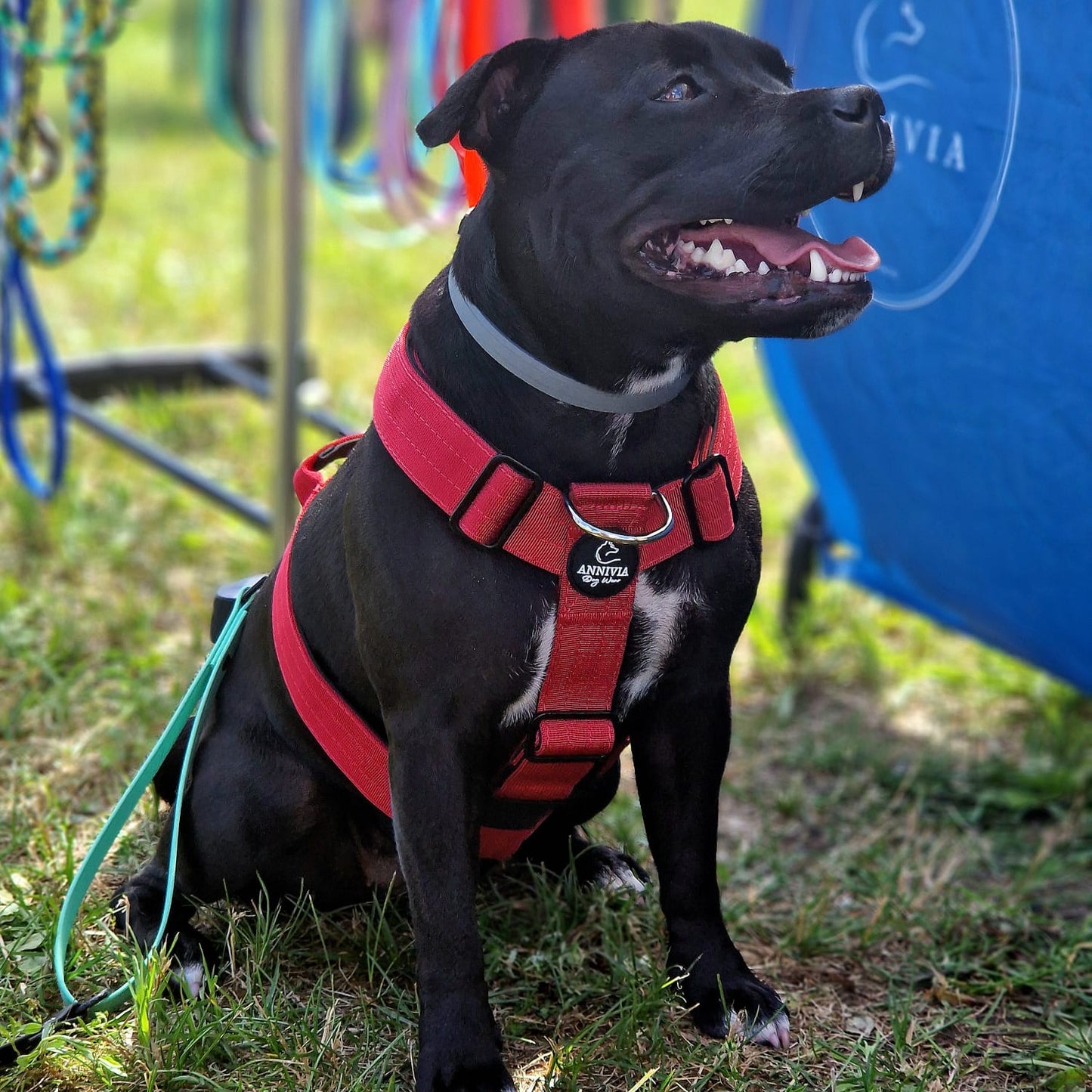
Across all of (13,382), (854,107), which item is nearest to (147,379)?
(13,382)

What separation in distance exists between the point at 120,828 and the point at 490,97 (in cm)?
117

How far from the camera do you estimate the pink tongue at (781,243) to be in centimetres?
182

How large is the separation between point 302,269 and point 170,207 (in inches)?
141

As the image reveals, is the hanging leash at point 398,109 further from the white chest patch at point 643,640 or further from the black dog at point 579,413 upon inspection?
the white chest patch at point 643,640

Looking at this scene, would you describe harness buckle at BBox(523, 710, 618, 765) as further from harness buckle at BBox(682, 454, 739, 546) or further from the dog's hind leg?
the dog's hind leg

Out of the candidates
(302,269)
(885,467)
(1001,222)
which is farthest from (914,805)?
(302,269)

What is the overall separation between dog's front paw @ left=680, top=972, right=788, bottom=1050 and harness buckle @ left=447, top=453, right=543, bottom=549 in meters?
0.72

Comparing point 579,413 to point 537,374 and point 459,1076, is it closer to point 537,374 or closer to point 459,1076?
point 537,374

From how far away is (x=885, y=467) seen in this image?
9.95ft

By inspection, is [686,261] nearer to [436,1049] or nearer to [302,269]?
[436,1049]

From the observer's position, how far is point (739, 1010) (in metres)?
2.11

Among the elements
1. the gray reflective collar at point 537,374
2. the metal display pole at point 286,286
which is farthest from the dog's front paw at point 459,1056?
the metal display pole at point 286,286

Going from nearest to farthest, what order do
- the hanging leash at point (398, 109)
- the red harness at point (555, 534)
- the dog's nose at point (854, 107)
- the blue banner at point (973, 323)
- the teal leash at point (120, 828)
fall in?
1. the dog's nose at point (854, 107)
2. the red harness at point (555, 534)
3. the teal leash at point (120, 828)
4. the blue banner at point (973, 323)
5. the hanging leash at point (398, 109)

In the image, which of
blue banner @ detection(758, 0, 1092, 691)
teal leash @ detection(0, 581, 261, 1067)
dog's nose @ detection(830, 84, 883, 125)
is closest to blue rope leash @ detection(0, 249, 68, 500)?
teal leash @ detection(0, 581, 261, 1067)
